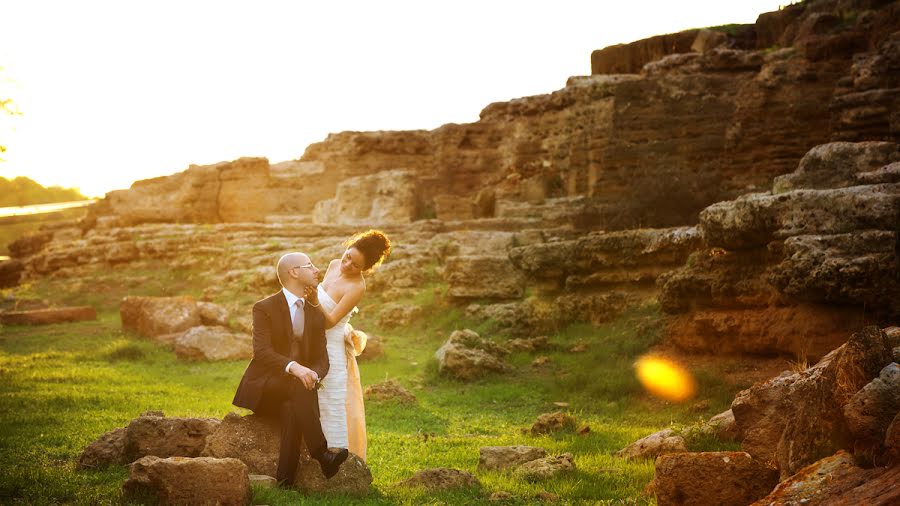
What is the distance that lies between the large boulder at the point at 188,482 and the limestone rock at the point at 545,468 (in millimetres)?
2087

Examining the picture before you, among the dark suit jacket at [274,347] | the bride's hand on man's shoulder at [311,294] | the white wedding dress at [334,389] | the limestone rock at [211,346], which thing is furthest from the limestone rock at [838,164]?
the limestone rock at [211,346]

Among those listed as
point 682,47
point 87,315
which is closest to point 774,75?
point 682,47

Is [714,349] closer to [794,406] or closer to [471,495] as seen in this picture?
[794,406]

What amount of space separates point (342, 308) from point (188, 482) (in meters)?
1.71

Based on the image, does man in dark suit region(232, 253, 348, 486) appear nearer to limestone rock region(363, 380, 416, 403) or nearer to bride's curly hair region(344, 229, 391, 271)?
bride's curly hair region(344, 229, 391, 271)

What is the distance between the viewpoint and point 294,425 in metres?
5.30

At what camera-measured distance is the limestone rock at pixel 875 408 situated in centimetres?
383

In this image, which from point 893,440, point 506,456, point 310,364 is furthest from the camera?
point 506,456

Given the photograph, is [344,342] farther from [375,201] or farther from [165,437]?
[375,201]

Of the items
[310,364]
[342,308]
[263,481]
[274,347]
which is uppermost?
[342,308]

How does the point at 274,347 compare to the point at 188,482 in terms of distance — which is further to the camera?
the point at 274,347

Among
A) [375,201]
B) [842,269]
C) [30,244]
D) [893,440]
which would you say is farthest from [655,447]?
[30,244]

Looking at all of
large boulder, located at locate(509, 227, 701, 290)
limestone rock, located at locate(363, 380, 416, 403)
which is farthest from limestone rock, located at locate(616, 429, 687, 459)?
large boulder, located at locate(509, 227, 701, 290)

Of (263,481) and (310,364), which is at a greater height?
(310,364)
